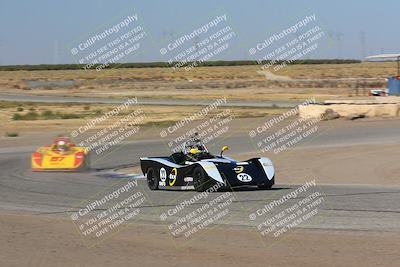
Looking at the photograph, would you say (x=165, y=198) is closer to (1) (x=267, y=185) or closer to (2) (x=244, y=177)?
(2) (x=244, y=177)

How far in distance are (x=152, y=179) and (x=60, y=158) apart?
18.6 ft

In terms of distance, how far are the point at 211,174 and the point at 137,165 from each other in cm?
959

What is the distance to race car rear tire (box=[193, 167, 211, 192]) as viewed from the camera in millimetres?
15719

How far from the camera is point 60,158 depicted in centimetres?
2222

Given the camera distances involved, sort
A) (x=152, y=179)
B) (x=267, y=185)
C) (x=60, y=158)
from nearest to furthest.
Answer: (x=267, y=185) → (x=152, y=179) → (x=60, y=158)

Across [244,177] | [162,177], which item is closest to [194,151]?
[162,177]

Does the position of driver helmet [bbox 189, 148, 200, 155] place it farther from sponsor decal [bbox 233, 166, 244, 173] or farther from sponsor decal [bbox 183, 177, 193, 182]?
sponsor decal [bbox 233, 166, 244, 173]

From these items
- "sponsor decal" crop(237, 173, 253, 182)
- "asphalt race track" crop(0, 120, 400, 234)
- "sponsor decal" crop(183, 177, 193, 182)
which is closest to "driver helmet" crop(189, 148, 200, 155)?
"sponsor decal" crop(183, 177, 193, 182)

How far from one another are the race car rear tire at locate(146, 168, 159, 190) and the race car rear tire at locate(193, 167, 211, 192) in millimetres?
1414

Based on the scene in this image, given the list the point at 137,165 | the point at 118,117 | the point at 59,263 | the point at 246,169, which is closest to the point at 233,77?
the point at 118,117

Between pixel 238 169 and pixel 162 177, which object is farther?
pixel 162 177

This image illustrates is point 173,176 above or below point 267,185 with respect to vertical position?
above

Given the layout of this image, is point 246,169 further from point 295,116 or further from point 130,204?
point 295,116

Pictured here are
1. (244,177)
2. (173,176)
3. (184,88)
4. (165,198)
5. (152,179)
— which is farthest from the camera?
(184,88)
